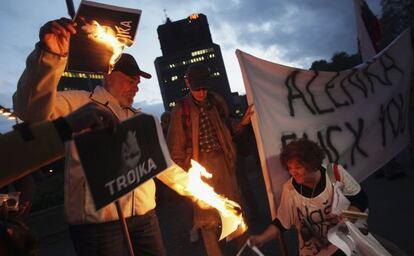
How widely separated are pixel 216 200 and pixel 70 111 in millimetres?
1223

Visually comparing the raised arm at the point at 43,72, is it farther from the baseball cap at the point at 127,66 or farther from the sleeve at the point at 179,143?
the sleeve at the point at 179,143

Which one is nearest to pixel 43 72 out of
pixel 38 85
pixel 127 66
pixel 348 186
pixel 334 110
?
pixel 38 85

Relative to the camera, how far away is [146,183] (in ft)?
9.71

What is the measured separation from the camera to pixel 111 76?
307cm

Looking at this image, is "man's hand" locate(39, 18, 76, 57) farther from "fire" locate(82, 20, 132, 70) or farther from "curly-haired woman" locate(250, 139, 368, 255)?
"curly-haired woman" locate(250, 139, 368, 255)

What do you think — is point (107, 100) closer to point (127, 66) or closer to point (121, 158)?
point (127, 66)

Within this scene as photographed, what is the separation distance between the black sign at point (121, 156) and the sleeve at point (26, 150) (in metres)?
0.20

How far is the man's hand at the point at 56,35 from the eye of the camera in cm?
202

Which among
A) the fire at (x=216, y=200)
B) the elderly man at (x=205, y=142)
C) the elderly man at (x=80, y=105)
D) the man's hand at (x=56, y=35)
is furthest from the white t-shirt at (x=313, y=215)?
the man's hand at (x=56, y=35)

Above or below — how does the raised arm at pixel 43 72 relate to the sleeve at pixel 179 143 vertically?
above

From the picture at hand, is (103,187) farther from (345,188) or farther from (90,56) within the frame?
(345,188)

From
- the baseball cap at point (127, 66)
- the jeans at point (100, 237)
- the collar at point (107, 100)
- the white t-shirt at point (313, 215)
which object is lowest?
the white t-shirt at point (313, 215)

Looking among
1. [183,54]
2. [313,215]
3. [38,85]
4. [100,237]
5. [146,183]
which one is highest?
[183,54]

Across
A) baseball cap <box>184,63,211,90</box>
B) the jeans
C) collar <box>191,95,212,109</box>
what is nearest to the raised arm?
the jeans
